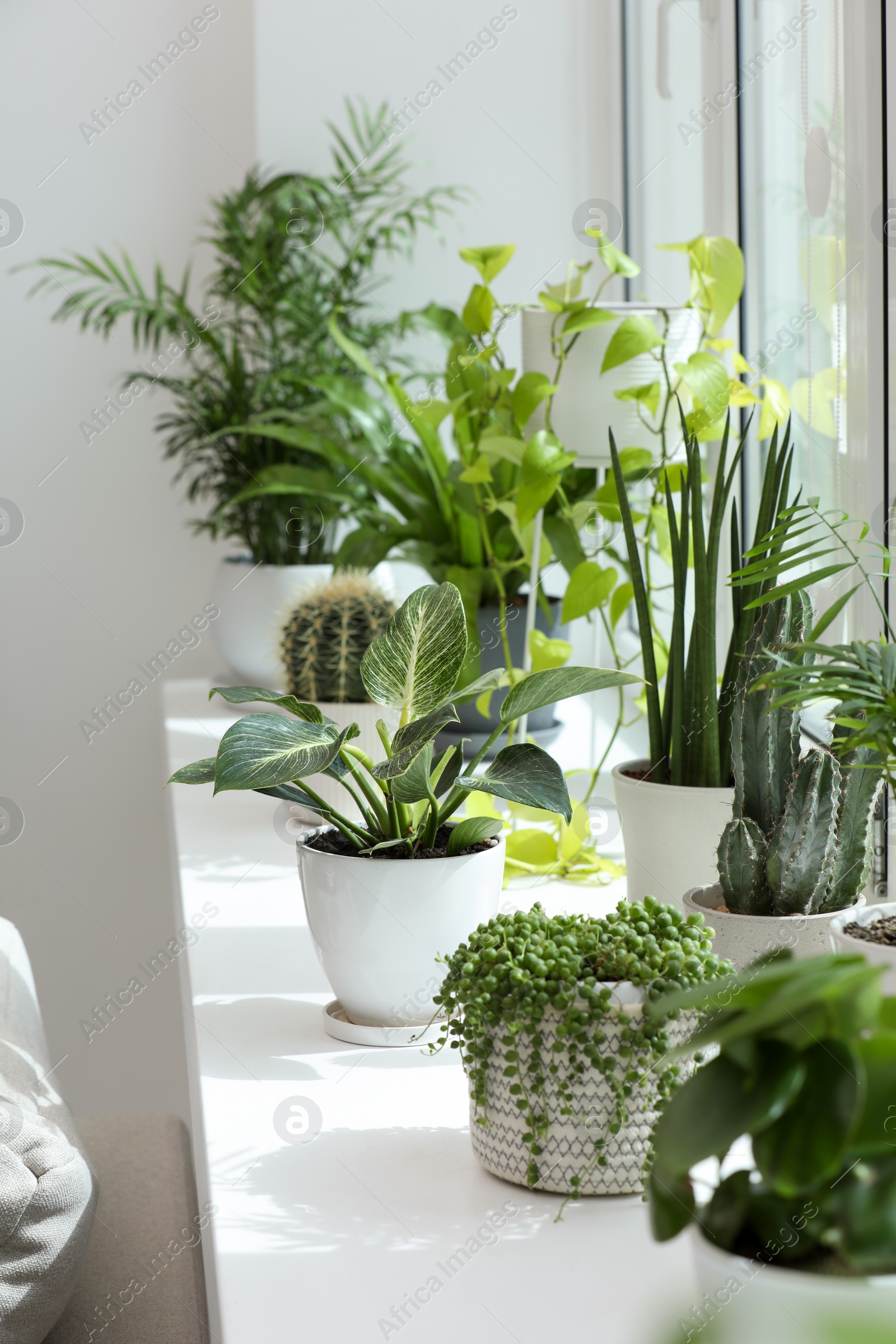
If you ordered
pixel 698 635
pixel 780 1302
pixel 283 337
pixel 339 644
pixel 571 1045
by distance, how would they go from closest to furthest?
pixel 780 1302
pixel 571 1045
pixel 698 635
pixel 339 644
pixel 283 337

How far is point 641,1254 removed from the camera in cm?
57

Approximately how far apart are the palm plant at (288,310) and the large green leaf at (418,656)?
3.25ft

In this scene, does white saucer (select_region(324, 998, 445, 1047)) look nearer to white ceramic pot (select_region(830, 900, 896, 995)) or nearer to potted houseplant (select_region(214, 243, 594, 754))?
white ceramic pot (select_region(830, 900, 896, 995))

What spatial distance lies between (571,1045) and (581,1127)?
0.05m

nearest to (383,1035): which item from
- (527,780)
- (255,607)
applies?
(527,780)

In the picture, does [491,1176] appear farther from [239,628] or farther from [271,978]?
[239,628]

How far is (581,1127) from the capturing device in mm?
607

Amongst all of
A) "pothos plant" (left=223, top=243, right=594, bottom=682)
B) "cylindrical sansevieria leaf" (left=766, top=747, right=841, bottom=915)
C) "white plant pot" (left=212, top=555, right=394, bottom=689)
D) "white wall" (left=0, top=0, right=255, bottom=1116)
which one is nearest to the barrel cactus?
"cylindrical sansevieria leaf" (left=766, top=747, right=841, bottom=915)

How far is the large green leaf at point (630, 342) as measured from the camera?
1.10 m

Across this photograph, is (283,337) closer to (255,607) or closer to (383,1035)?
(255,607)

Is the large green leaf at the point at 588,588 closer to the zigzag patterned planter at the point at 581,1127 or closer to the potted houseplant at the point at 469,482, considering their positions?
the potted houseplant at the point at 469,482

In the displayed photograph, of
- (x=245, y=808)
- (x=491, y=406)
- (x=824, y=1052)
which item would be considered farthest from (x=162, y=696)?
(x=824, y=1052)

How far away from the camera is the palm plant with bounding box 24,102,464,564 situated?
73.8 inches

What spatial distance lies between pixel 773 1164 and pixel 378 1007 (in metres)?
0.55
